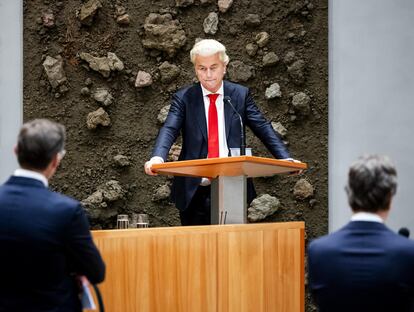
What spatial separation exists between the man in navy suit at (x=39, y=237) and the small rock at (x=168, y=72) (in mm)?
3500

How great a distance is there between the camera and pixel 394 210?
565 cm

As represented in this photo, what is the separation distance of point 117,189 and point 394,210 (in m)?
1.89

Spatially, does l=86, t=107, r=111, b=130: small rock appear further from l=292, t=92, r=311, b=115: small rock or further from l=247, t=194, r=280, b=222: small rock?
l=292, t=92, r=311, b=115: small rock

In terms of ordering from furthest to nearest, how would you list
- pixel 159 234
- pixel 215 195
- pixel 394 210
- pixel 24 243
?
pixel 394 210
pixel 215 195
pixel 159 234
pixel 24 243

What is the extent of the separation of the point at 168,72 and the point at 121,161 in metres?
0.71

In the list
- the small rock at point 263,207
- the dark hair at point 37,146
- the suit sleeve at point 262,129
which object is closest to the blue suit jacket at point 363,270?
the dark hair at point 37,146

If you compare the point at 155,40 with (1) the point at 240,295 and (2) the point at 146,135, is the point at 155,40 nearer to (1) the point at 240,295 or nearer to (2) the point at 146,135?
(2) the point at 146,135

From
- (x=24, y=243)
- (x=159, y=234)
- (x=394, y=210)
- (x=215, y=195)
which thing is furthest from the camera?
(x=394, y=210)

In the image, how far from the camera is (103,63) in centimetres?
588

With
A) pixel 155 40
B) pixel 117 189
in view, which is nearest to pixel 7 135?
pixel 117 189

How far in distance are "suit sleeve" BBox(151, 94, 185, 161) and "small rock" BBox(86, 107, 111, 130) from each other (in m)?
1.51

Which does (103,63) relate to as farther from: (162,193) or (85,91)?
(162,193)

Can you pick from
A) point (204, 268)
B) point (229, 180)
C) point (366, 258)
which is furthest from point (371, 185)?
point (229, 180)

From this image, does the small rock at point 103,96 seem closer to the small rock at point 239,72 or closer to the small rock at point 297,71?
the small rock at point 239,72
